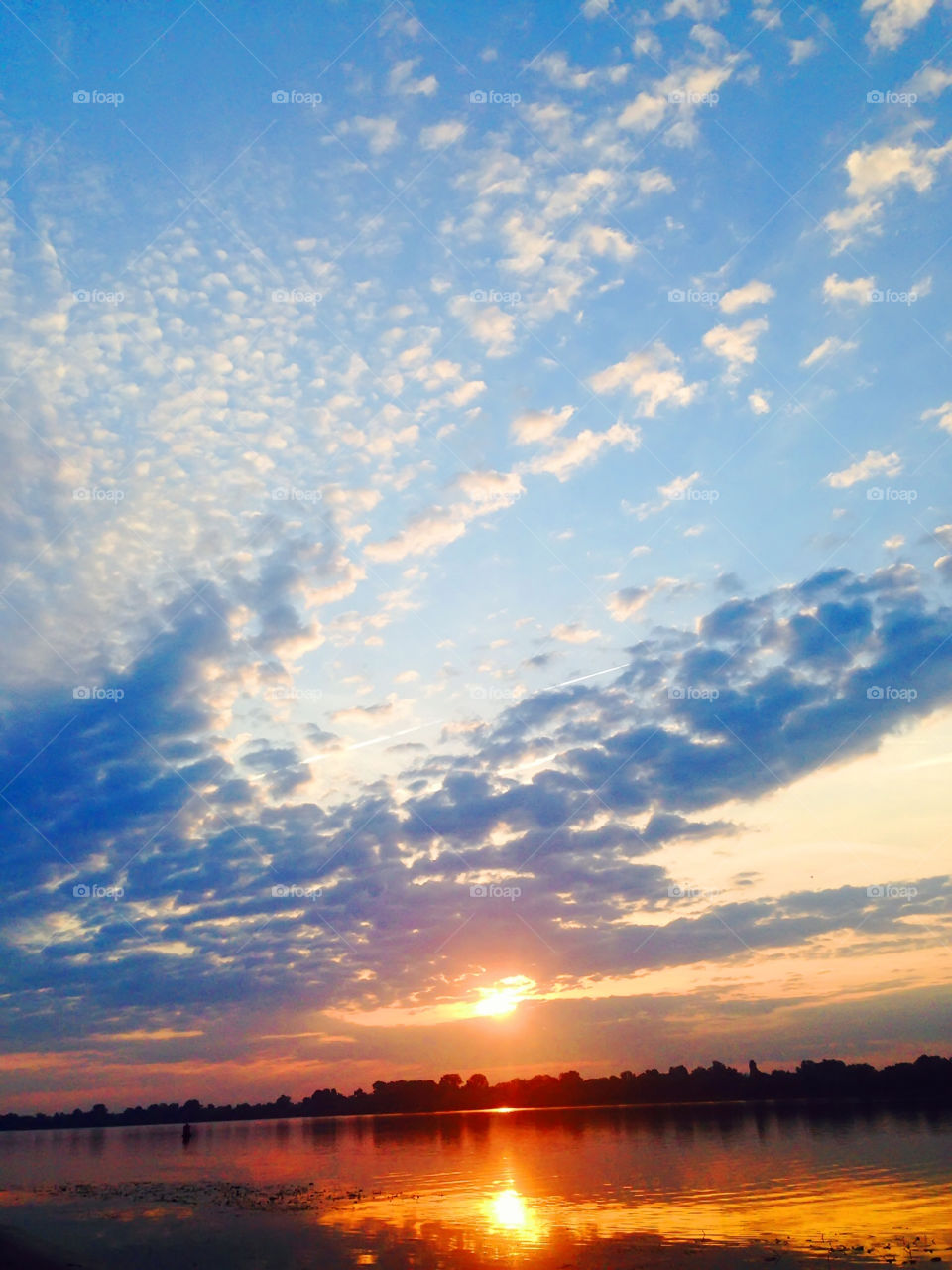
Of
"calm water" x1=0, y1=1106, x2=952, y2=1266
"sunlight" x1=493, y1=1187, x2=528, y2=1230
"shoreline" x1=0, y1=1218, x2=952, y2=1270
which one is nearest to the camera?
"shoreline" x1=0, y1=1218, x2=952, y2=1270

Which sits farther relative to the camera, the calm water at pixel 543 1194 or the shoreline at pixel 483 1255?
the calm water at pixel 543 1194

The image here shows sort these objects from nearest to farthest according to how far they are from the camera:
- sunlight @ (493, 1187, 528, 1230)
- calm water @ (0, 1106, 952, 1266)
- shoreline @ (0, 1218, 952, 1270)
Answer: shoreline @ (0, 1218, 952, 1270) → calm water @ (0, 1106, 952, 1266) → sunlight @ (493, 1187, 528, 1230)

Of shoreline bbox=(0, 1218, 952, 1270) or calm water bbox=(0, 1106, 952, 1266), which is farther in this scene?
calm water bbox=(0, 1106, 952, 1266)

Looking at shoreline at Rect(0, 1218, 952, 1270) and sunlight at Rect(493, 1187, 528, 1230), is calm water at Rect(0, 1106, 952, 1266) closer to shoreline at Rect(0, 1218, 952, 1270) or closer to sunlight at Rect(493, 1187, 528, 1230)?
sunlight at Rect(493, 1187, 528, 1230)

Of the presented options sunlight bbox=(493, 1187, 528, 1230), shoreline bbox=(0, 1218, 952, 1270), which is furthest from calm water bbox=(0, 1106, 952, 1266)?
shoreline bbox=(0, 1218, 952, 1270)

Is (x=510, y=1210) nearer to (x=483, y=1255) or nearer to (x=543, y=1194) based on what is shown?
(x=543, y=1194)

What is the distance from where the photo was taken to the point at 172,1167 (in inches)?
3226

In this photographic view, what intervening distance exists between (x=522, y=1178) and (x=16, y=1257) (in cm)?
3674

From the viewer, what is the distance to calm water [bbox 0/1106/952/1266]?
35.1 meters

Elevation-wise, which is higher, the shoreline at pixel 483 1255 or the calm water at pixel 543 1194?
the shoreline at pixel 483 1255

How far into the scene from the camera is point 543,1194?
48.7 m

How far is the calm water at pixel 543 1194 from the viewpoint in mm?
35062

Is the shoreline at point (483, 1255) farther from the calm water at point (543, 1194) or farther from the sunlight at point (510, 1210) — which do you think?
the sunlight at point (510, 1210)

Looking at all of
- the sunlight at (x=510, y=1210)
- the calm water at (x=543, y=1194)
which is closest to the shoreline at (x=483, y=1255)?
the calm water at (x=543, y=1194)
